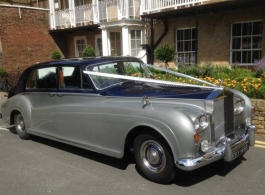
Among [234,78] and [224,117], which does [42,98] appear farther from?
[234,78]

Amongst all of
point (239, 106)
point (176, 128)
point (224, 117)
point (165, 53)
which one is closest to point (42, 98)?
point (176, 128)

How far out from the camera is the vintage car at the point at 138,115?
353 cm

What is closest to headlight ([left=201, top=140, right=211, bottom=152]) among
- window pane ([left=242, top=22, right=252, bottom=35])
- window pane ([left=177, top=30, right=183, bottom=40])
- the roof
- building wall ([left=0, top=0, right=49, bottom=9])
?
the roof

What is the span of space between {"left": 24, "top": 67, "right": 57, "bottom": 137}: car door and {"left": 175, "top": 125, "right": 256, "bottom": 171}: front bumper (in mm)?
2779

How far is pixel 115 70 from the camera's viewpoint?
5.09m

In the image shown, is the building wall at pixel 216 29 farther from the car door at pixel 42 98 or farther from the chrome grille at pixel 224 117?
the car door at pixel 42 98

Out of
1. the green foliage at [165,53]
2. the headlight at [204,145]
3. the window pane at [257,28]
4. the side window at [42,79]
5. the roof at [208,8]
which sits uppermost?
the roof at [208,8]

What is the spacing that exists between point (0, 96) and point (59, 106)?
8.54m

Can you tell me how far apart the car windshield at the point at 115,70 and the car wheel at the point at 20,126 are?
251 centimetres

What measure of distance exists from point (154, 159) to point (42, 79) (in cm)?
302

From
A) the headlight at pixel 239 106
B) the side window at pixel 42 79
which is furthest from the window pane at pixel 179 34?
the headlight at pixel 239 106

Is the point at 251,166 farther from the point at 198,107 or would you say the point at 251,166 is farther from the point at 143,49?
the point at 143,49

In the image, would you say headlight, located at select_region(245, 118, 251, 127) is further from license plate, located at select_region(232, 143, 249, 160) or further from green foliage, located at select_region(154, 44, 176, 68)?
green foliage, located at select_region(154, 44, 176, 68)

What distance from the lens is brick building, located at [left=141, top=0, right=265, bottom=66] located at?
11.6 meters
